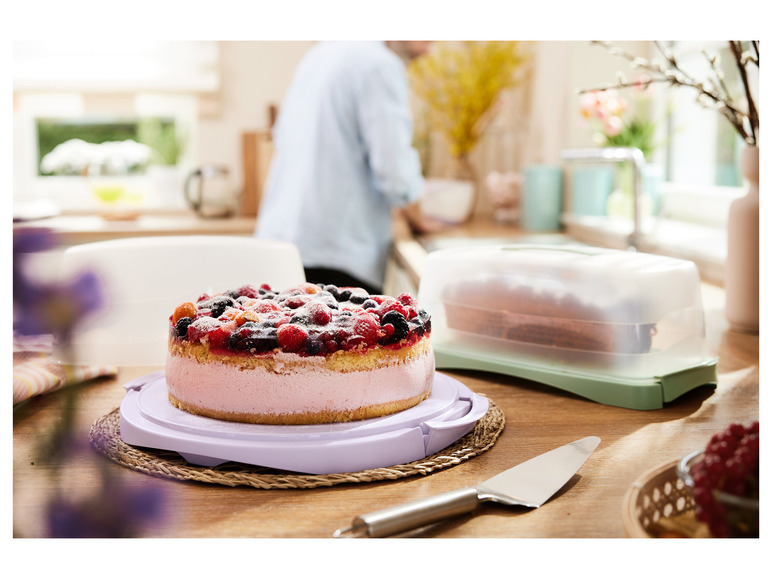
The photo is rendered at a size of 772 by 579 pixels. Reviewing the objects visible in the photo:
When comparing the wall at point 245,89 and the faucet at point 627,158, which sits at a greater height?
the wall at point 245,89

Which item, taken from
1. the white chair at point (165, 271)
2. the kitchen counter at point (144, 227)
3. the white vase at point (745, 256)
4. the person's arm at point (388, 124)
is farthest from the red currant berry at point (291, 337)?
the kitchen counter at point (144, 227)

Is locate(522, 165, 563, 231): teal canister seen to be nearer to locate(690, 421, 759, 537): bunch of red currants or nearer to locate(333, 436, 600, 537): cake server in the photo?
locate(333, 436, 600, 537): cake server

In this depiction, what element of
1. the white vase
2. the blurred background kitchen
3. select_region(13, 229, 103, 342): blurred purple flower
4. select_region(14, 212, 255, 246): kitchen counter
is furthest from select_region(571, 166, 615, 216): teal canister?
select_region(13, 229, 103, 342): blurred purple flower

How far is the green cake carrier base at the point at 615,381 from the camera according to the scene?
0.90 meters

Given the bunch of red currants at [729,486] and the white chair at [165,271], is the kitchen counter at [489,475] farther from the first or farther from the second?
the white chair at [165,271]

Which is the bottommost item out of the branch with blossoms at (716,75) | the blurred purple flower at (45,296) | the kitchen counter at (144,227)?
the kitchen counter at (144,227)

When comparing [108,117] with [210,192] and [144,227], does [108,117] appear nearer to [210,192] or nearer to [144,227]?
[210,192]

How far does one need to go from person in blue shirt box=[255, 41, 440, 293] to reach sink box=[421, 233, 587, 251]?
0.22 metres

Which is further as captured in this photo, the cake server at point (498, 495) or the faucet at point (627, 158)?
the faucet at point (627, 158)

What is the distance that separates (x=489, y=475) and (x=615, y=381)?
0.30m

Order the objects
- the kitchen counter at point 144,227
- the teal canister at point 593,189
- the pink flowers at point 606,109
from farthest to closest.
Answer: the kitchen counter at point 144,227
the teal canister at point 593,189
the pink flowers at point 606,109

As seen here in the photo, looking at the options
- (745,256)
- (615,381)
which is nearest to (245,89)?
(745,256)

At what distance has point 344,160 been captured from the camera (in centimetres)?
227

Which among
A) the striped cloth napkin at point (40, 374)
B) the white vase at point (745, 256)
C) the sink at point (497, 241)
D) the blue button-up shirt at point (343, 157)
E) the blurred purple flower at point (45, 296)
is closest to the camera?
the blurred purple flower at point (45, 296)
